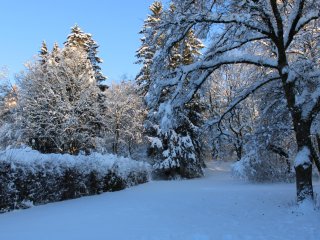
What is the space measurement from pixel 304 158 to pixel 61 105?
2025 cm

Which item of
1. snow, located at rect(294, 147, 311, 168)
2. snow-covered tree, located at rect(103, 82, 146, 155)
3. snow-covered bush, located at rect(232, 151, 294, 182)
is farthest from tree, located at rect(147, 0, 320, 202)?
snow-covered tree, located at rect(103, 82, 146, 155)

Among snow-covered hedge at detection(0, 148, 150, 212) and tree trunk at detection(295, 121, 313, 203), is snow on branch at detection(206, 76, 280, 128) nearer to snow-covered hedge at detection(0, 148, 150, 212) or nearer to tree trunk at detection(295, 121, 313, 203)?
tree trunk at detection(295, 121, 313, 203)

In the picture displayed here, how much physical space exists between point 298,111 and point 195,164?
69.5ft

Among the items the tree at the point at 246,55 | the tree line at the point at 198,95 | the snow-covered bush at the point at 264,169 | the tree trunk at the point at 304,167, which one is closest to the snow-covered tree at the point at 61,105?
the tree line at the point at 198,95

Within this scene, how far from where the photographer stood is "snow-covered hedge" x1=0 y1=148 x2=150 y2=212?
434 inches

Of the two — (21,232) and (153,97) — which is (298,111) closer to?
(153,97)

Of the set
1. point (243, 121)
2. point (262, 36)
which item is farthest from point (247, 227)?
point (243, 121)

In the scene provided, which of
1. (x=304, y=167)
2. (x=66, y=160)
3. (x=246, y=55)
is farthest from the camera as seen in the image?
(x=66, y=160)

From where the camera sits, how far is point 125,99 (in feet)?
129

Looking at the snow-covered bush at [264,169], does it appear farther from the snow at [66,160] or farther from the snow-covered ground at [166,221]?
the snow-covered ground at [166,221]

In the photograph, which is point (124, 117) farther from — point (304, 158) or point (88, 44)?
point (304, 158)

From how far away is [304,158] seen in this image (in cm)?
1024

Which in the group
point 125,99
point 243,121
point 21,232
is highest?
point 125,99

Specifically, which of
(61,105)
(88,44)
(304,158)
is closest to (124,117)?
(88,44)
